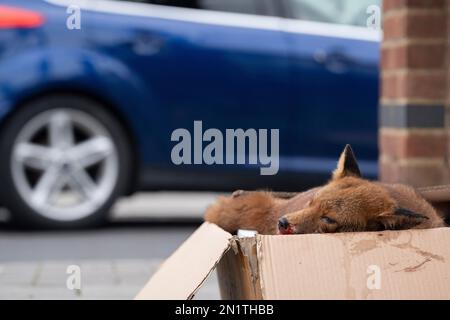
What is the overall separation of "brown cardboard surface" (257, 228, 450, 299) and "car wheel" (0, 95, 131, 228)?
4220mm

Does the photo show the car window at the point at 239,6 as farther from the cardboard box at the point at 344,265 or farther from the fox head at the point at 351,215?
the cardboard box at the point at 344,265

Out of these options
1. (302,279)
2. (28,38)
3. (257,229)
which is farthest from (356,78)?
(302,279)

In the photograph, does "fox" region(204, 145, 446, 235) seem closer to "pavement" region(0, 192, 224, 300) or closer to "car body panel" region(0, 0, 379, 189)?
"pavement" region(0, 192, 224, 300)

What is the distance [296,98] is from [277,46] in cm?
33

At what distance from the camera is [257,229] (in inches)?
126

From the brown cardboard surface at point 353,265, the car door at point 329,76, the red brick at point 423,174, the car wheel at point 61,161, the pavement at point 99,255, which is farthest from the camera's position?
the car door at point 329,76

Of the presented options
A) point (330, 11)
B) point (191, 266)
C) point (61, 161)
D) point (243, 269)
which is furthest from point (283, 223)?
point (330, 11)

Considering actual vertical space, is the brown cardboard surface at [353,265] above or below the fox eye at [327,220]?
below

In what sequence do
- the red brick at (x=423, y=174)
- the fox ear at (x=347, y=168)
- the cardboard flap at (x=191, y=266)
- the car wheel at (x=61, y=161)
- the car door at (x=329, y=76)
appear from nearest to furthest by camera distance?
1. the cardboard flap at (x=191, y=266)
2. the fox ear at (x=347, y=168)
3. the red brick at (x=423, y=174)
4. the car wheel at (x=61, y=161)
5. the car door at (x=329, y=76)

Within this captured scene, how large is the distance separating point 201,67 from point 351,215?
13.5 feet

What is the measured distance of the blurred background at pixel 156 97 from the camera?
6.75 m

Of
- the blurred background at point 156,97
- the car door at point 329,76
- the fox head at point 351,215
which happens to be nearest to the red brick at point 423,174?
the fox head at point 351,215

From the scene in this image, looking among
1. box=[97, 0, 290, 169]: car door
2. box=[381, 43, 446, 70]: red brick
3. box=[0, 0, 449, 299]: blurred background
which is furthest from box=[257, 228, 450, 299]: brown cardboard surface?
box=[97, 0, 290, 169]: car door
